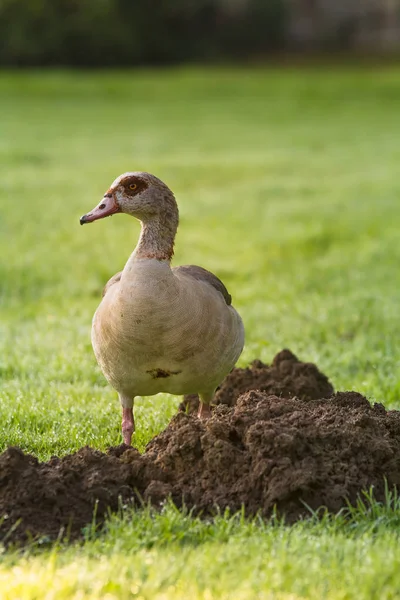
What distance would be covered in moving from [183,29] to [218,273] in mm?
37990

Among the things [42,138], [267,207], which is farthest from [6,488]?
[42,138]

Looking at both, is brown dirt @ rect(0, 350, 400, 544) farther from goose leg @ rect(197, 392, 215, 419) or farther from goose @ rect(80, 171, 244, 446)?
goose leg @ rect(197, 392, 215, 419)

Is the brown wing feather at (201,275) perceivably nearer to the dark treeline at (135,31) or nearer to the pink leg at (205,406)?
the pink leg at (205,406)

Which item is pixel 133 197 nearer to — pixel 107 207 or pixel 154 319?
pixel 107 207

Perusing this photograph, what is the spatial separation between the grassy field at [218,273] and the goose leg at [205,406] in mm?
291

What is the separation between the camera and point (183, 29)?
1843 inches

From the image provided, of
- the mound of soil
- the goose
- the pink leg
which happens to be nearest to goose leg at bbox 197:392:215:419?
the pink leg

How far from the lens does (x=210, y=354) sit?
16.7 ft

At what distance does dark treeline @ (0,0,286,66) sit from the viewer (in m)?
42.8

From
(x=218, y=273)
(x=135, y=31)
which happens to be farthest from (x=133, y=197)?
(x=135, y=31)

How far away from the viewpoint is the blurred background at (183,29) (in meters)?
42.9

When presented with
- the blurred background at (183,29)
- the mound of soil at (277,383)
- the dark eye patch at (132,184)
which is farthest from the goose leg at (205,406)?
the blurred background at (183,29)

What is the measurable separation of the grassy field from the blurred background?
1077cm

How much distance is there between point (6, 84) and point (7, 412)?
33.5 metres
